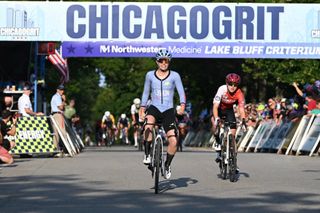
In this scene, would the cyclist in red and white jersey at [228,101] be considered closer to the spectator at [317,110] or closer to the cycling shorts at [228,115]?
the cycling shorts at [228,115]

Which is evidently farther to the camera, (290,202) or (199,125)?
(199,125)

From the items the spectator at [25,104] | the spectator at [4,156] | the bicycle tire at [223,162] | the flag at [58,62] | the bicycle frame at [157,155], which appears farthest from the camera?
the flag at [58,62]

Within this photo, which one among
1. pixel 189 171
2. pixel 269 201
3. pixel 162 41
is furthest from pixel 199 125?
pixel 269 201

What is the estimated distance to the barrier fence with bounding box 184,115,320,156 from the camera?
24.0 meters

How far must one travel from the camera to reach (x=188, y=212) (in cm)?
1020

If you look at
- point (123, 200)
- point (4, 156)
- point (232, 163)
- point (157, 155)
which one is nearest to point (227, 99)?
point (232, 163)

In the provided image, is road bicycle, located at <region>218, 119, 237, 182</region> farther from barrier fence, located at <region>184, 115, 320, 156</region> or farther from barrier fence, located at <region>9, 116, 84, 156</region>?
barrier fence, located at <region>184, 115, 320, 156</region>

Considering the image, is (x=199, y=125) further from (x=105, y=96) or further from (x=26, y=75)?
(x=105, y=96)

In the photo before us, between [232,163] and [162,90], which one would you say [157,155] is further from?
[232,163]

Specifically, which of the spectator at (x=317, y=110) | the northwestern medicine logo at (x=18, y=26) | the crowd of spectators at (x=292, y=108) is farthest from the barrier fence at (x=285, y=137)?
the northwestern medicine logo at (x=18, y=26)

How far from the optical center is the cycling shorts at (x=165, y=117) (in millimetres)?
13141

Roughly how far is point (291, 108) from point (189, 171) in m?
11.3

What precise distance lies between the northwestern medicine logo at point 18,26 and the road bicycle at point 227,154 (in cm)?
1145

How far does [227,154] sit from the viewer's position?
14625 mm
